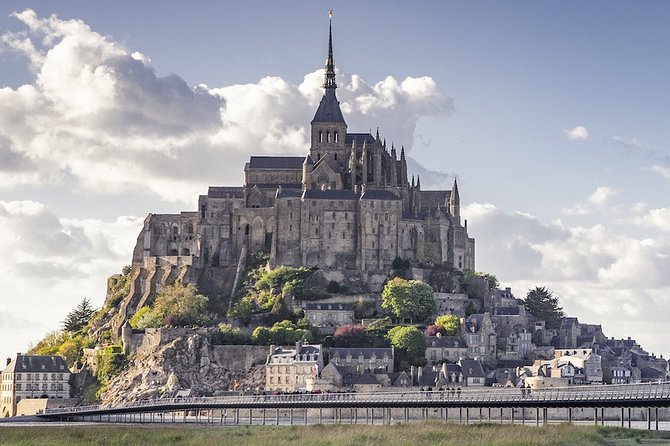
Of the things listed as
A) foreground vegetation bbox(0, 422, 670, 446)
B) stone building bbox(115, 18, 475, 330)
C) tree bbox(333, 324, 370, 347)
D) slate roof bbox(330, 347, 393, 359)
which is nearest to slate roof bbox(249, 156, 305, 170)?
stone building bbox(115, 18, 475, 330)

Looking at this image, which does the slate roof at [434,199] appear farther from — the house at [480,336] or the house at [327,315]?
the house at [480,336]

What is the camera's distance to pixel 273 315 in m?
140

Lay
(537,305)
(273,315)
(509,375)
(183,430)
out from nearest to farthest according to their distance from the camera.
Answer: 1. (183,430)
2. (509,375)
3. (273,315)
4. (537,305)

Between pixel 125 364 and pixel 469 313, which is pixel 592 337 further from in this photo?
pixel 125 364

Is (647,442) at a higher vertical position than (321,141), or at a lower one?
lower

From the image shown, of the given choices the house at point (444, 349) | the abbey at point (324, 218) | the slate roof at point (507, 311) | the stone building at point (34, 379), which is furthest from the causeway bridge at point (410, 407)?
the abbey at point (324, 218)

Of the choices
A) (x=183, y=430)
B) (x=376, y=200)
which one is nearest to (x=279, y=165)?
(x=376, y=200)

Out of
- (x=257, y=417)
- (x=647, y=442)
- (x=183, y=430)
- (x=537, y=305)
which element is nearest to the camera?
(x=647, y=442)

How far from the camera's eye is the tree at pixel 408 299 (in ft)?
456

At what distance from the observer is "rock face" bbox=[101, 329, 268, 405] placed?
427 feet

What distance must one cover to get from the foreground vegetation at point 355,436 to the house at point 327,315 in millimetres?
51695

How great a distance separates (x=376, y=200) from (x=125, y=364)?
2899 cm

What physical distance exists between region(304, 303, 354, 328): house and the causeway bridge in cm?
2127

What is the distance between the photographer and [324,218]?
481 feet
